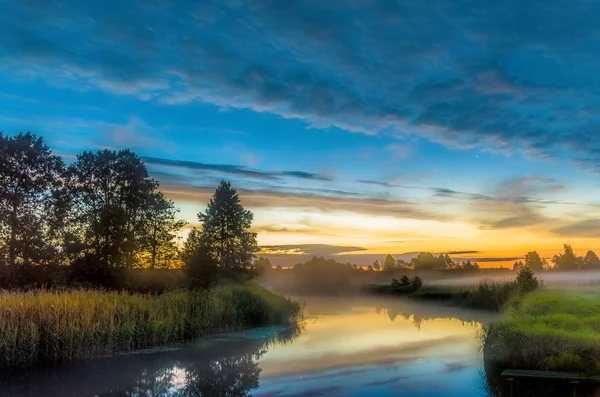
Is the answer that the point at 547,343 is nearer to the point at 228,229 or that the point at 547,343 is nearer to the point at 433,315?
the point at 433,315

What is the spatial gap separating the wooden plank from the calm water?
1.17 metres

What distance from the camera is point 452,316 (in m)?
41.7

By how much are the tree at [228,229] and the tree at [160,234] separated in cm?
719

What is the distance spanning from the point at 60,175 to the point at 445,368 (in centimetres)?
3710

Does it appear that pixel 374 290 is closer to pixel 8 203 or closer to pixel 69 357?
pixel 8 203

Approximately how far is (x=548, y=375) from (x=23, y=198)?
39303mm

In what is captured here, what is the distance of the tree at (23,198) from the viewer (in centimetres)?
3800

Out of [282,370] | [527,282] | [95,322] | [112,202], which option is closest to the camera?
[282,370]

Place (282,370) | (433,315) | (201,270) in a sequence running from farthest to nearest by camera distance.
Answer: (201,270) < (433,315) < (282,370)

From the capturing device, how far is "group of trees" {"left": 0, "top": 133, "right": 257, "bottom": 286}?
38.6m

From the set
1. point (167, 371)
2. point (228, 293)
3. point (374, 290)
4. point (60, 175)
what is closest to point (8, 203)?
point (60, 175)

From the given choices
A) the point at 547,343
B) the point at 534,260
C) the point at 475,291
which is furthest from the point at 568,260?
the point at 547,343

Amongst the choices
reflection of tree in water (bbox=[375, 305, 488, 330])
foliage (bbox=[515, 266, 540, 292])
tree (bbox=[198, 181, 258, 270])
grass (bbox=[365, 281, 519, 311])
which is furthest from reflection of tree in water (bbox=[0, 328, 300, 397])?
tree (bbox=[198, 181, 258, 270])

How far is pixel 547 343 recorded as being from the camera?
17.5 meters
